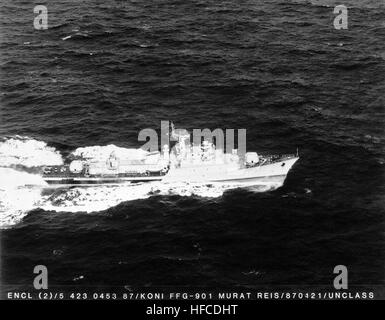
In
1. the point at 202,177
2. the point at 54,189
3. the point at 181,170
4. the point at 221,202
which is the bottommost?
the point at 221,202

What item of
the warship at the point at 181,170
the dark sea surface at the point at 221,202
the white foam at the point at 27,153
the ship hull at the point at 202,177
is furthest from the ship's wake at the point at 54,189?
the dark sea surface at the point at 221,202

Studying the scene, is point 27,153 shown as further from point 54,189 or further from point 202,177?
point 202,177

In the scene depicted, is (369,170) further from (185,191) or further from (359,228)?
(185,191)

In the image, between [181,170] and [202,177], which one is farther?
[202,177]

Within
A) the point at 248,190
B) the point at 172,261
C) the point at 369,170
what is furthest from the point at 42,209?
the point at 369,170

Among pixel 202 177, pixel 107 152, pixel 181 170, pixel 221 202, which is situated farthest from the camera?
pixel 107 152

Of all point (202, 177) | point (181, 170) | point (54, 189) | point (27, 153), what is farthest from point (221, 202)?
point (27, 153)
